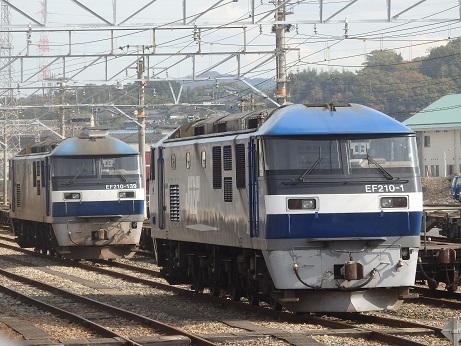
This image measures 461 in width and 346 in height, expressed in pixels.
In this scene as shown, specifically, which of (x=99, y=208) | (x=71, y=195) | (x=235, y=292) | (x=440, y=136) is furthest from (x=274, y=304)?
(x=440, y=136)

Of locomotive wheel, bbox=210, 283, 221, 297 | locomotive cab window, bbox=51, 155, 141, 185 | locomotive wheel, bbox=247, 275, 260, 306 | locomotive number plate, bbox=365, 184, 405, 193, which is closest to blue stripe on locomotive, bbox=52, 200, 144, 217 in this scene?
locomotive cab window, bbox=51, 155, 141, 185

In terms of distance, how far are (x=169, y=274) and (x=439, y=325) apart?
6684mm

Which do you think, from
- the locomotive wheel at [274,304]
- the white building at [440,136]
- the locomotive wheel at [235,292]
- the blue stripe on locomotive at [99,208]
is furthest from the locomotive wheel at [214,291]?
the white building at [440,136]

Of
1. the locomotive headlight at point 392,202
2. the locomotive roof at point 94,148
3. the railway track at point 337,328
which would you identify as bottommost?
the railway track at point 337,328

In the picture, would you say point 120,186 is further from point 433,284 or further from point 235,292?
point 433,284

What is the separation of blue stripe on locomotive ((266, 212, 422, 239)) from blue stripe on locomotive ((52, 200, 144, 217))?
12.6 metres

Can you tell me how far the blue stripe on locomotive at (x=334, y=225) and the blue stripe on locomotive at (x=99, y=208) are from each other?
12.6 m

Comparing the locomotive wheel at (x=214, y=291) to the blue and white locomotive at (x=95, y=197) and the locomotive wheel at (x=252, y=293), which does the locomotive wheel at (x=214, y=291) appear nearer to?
the locomotive wheel at (x=252, y=293)

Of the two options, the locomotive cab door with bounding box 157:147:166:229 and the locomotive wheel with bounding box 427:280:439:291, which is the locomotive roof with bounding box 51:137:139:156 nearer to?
the locomotive cab door with bounding box 157:147:166:229

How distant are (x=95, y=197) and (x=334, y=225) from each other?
12.9 m

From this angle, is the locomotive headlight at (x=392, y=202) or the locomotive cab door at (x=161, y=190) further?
the locomotive cab door at (x=161, y=190)

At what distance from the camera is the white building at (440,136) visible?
84438 millimetres

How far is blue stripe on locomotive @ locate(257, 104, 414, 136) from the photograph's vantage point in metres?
14.8

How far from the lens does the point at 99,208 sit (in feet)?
87.8
